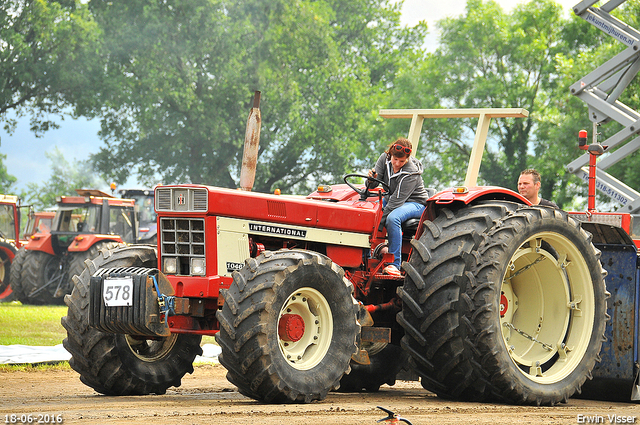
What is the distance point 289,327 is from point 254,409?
2.50ft

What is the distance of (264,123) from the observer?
3853 cm

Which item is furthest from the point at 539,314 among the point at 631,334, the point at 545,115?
the point at 545,115

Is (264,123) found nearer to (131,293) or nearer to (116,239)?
(116,239)

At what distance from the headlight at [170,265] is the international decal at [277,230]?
0.64 meters

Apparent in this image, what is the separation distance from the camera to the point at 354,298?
6.45 m

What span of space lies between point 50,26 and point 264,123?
33.7 ft

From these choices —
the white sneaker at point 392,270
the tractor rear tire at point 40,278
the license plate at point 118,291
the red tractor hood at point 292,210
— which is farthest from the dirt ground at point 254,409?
the tractor rear tire at point 40,278

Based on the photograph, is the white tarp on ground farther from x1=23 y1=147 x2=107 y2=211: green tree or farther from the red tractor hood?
x1=23 y1=147 x2=107 y2=211: green tree

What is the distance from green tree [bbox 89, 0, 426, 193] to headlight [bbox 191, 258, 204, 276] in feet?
97.2

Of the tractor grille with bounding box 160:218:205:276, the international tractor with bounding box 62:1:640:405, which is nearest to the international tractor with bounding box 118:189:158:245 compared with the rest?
the international tractor with bounding box 62:1:640:405

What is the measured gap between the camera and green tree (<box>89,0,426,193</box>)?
35844 millimetres

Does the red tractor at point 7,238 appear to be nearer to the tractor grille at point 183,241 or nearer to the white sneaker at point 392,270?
the tractor grille at point 183,241

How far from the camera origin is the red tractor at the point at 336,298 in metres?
5.91

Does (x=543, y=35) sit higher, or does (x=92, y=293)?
(x=543, y=35)
